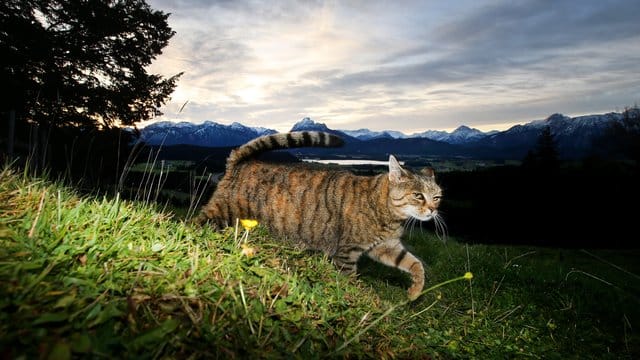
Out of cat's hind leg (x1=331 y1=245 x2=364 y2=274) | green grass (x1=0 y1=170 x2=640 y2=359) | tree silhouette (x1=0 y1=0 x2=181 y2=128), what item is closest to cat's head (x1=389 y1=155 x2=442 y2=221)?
cat's hind leg (x1=331 y1=245 x2=364 y2=274)

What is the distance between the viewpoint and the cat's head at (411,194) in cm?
700

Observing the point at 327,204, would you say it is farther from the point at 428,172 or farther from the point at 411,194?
the point at 428,172

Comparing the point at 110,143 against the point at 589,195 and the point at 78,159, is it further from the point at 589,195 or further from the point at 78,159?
the point at 589,195

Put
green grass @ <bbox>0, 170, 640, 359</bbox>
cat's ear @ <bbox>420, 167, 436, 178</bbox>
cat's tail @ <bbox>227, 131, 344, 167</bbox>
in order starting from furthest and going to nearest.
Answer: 1. cat's ear @ <bbox>420, 167, 436, 178</bbox>
2. cat's tail @ <bbox>227, 131, 344, 167</bbox>
3. green grass @ <bbox>0, 170, 640, 359</bbox>

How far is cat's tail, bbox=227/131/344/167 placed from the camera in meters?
6.73

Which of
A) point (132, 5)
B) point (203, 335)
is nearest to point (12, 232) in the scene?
point (203, 335)

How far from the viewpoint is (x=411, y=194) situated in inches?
278

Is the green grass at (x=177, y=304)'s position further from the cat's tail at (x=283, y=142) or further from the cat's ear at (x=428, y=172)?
the cat's ear at (x=428, y=172)

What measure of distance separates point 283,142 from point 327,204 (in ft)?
4.69

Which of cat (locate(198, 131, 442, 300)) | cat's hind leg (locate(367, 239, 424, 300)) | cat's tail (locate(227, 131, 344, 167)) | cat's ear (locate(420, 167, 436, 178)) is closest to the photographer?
cat's hind leg (locate(367, 239, 424, 300))

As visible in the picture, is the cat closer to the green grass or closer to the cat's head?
the cat's head

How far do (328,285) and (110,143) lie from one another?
70.7ft

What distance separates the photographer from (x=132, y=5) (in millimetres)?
25734

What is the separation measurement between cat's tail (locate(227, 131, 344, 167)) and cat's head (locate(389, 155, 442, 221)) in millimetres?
1227
